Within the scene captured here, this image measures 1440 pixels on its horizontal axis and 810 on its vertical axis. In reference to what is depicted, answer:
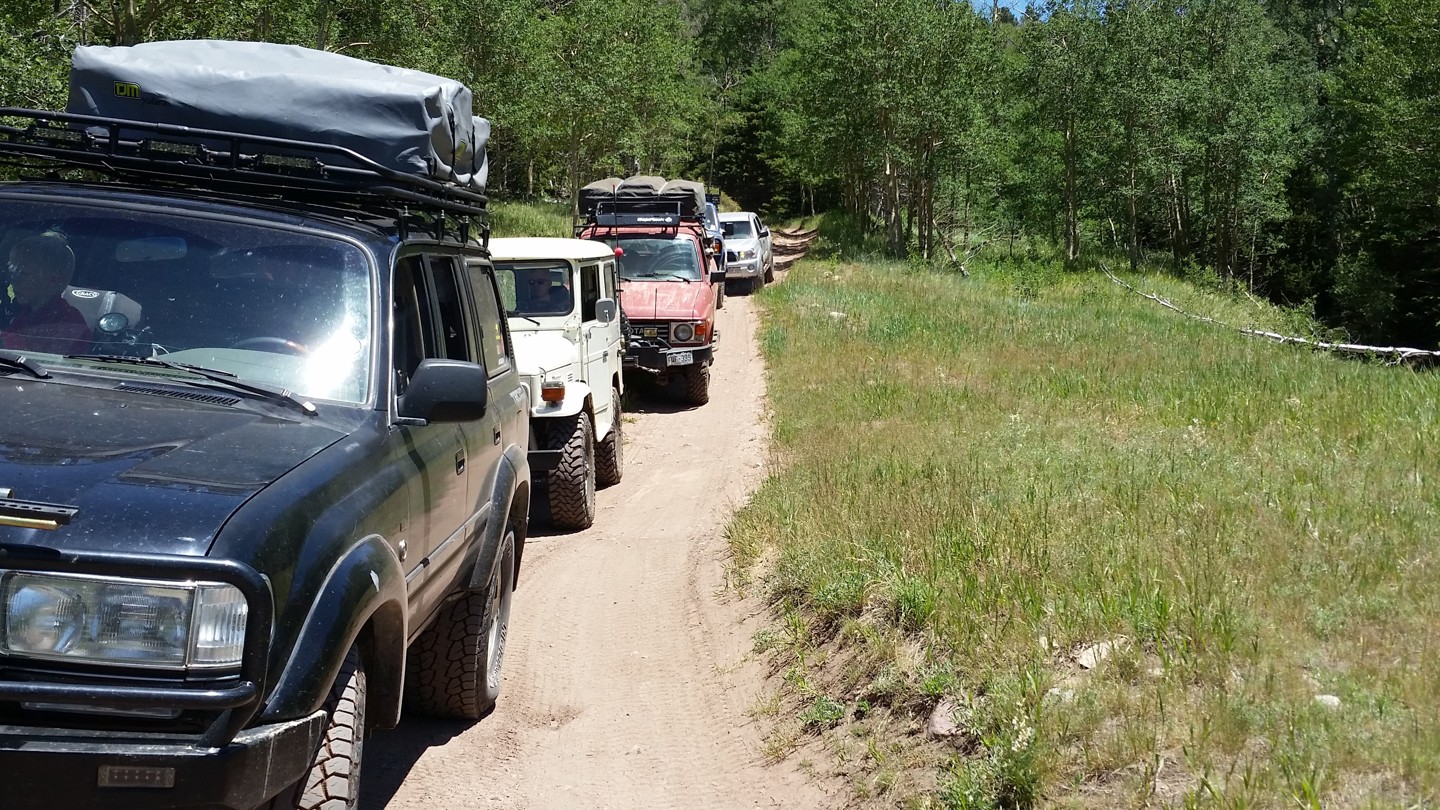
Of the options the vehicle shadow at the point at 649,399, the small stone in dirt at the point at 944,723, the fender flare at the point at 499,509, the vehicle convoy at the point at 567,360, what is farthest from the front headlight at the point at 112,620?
the vehicle shadow at the point at 649,399

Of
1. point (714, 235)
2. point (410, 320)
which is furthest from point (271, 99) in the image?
point (714, 235)

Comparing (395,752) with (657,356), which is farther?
(657,356)

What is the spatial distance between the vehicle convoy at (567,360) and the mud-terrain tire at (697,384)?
10.9 ft

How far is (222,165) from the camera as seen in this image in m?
4.22

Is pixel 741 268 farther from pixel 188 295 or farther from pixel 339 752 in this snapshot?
pixel 339 752

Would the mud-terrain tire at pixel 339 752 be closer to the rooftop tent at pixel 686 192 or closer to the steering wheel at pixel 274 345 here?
the steering wheel at pixel 274 345

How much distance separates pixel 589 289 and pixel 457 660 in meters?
5.83

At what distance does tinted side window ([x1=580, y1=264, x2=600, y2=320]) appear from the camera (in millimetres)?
10039

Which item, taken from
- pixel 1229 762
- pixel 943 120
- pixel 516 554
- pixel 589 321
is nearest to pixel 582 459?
pixel 589 321

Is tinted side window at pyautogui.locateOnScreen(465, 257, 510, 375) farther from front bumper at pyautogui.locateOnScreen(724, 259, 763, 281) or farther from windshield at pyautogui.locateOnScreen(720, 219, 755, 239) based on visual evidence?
windshield at pyautogui.locateOnScreen(720, 219, 755, 239)

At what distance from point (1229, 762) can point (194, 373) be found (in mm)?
3551

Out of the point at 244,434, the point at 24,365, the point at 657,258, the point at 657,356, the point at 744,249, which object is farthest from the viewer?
the point at 744,249

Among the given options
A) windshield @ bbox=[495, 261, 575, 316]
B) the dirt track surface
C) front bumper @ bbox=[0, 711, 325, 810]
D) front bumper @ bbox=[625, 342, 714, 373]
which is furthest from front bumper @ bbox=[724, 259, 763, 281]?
front bumper @ bbox=[0, 711, 325, 810]

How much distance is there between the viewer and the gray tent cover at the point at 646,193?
56.5ft
